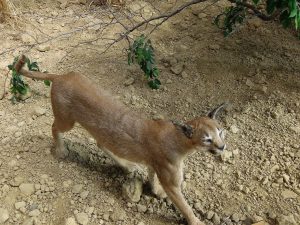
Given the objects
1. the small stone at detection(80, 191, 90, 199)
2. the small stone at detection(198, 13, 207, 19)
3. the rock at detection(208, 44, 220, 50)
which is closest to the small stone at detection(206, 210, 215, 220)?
the small stone at detection(80, 191, 90, 199)

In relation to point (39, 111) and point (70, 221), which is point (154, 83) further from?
point (70, 221)

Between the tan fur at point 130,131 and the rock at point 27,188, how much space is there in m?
0.67


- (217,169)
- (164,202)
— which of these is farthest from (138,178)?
(217,169)

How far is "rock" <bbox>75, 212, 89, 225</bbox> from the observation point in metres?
4.15

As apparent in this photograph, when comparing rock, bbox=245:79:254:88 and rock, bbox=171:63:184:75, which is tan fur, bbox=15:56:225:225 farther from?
rock, bbox=245:79:254:88

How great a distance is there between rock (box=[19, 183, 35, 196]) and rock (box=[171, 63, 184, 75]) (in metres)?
2.24

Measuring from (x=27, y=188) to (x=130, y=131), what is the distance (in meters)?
1.24

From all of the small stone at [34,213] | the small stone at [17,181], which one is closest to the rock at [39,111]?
the small stone at [17,181]

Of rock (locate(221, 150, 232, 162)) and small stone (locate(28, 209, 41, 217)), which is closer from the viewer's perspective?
small stone (locate(28, 209, 41, 217))

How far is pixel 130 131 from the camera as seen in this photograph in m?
4.04

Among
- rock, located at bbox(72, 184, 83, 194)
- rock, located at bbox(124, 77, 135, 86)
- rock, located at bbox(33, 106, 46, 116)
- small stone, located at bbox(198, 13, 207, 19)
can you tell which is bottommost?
rock, located at bbox(72, 184, 83, 194)

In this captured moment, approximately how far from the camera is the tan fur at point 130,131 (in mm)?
3836

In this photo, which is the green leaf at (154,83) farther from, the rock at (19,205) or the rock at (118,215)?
the rock at (19,205)

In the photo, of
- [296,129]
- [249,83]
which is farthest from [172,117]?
Answer: [296,129]
